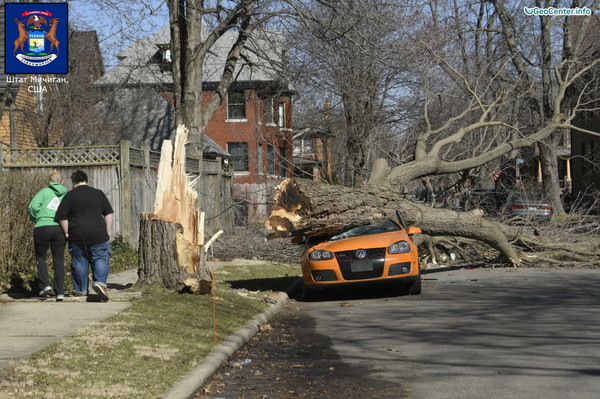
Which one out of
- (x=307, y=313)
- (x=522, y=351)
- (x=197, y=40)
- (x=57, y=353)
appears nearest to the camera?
(x=57, y=353)

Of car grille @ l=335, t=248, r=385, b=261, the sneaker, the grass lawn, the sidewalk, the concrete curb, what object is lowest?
the concrete curb

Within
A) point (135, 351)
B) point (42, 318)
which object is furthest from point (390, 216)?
point (135, 351)

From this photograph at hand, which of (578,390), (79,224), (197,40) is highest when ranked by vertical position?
(197,40)

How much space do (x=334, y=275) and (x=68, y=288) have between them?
4384 millimetres

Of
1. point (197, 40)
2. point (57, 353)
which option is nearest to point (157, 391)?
point (57, 353)

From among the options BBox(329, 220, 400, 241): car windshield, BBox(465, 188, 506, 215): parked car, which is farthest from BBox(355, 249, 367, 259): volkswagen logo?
BBox(465, 188, 506, 215): parked car

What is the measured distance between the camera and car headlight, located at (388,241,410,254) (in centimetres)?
1331

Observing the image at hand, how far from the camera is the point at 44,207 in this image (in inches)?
464

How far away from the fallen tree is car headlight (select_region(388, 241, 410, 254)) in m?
1.61

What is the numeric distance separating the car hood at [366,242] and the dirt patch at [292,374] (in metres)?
3.74

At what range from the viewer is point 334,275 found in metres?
13.4

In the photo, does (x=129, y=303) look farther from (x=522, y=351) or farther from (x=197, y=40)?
(x=197, y=40)

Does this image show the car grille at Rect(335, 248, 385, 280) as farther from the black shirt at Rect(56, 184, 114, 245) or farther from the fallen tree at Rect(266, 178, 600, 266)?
the black shirt at Rect(56, 184, 114, 245)

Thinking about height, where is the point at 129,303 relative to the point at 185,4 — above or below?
below
